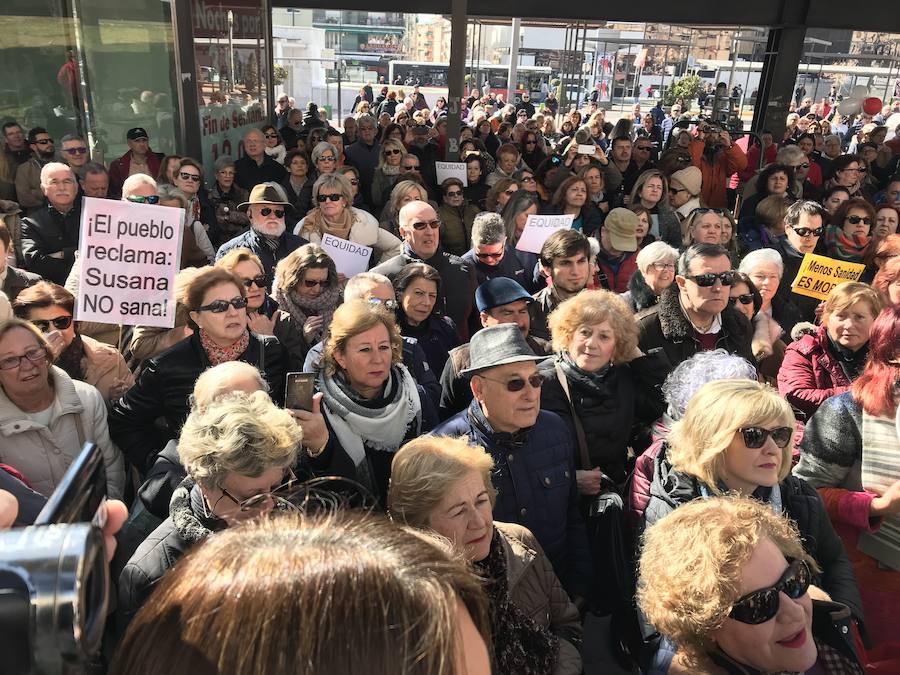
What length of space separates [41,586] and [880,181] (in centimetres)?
1419

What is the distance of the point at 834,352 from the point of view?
376cm

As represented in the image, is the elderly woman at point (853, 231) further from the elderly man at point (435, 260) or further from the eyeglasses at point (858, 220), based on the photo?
the elderly man at point (435, 260)

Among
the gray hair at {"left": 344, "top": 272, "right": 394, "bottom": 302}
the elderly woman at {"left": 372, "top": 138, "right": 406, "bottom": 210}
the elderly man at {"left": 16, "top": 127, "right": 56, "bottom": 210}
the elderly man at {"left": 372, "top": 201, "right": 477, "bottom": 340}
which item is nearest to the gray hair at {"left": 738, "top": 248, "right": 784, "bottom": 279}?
the elderly man at {"left": 372, "top": 201, "right": 477, "bottom": 340}

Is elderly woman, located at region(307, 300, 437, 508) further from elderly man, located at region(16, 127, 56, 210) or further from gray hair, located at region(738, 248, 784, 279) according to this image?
elderly man, located at region(16, 127, 56, 210)

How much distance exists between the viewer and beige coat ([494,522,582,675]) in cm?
228

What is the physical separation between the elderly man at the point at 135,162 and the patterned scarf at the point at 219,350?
545 cm

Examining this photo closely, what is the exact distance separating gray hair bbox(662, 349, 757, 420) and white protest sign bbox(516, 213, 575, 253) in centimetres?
289

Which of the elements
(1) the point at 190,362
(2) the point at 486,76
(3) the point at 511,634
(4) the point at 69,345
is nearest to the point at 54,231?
(4) the point at 69,345

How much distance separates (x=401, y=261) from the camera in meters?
5.05

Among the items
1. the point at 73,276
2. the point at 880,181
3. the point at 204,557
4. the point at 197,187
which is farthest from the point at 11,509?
the point at 880,181

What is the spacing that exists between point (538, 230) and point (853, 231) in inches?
108

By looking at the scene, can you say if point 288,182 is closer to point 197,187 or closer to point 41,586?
point 197,187

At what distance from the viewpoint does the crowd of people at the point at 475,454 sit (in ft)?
Answer: 2.33

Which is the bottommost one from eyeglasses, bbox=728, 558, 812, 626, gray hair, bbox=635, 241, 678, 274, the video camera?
eyeglasses, bbox=728, 558, 812, 626
